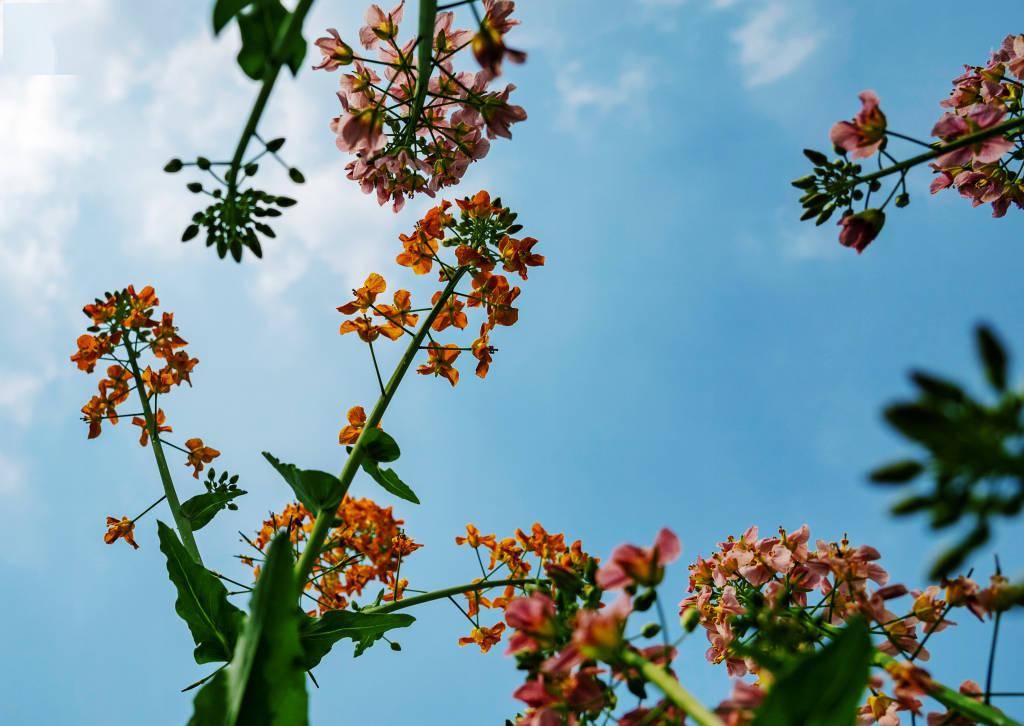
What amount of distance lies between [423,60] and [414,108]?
241 mm

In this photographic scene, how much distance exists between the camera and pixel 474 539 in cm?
346

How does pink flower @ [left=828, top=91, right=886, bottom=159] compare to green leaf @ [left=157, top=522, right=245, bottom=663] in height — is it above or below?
above

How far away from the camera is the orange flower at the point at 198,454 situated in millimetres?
3873

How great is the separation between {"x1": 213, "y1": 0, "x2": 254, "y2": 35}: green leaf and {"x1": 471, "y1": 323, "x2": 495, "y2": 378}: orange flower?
5.62 ft

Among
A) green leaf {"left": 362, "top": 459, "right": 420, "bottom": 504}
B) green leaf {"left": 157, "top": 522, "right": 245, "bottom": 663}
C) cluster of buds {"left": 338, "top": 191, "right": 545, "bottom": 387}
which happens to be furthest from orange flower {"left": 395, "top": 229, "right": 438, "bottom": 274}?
green leaf {"left": 157, "top": 522, "right": 245, "bottom": 663}

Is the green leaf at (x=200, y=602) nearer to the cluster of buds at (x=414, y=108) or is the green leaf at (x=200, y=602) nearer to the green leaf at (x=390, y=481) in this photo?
the green leaf at (x=390, y=481)

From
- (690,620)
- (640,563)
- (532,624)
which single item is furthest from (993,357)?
(532,624)

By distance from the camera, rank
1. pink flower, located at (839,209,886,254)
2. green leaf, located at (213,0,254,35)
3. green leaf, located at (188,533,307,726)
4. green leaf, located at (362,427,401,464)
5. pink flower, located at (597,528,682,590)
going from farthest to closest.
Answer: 1. green leaf, located at (362,427,401,464)
2. pink flower, located at (839,209,886,254)
3. green leaf, located at (213,0,254,35)
4. green leaf, located at (188,533,307,726)
5. pink flower, located at (597,528,682,590)

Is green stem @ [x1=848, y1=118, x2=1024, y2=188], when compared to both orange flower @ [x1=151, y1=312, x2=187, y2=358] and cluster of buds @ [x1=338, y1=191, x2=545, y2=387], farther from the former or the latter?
orange flower @ [x1=151, y1=312, x2=187, y2=358]

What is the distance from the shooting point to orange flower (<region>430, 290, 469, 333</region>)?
11.1 feet

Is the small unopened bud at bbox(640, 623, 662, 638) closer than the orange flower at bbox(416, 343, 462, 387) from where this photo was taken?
Yes

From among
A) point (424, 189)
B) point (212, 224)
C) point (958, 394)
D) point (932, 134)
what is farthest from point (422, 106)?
point (958, 394)

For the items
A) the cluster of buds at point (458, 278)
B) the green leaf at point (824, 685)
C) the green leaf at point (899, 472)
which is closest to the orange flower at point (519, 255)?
the cluster of buds at point (458, 278)

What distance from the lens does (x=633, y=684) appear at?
1.77m
